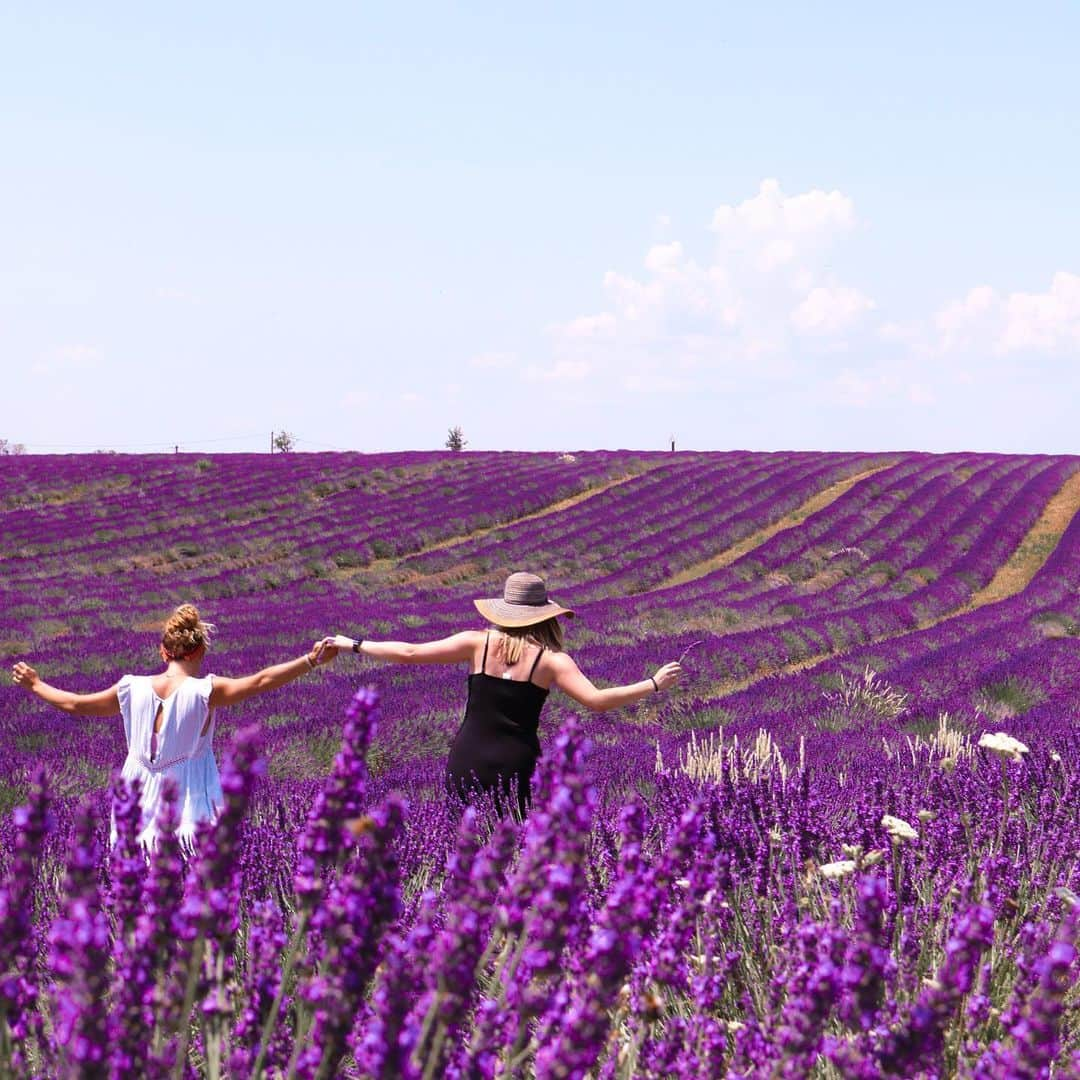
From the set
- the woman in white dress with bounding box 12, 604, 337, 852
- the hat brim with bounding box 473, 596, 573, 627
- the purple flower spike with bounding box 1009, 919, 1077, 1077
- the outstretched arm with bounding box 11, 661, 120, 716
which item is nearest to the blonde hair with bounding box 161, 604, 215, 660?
the woman in white dress with bounding box 12, 604, 337, 852

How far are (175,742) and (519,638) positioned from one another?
126 cm

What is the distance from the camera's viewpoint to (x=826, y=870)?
249 centimetres

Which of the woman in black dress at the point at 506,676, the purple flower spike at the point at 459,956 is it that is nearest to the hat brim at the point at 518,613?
the woman in black dress at the point at 506,676

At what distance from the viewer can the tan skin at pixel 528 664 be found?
400 centimetres

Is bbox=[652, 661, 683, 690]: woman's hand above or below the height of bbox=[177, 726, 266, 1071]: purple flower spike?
below

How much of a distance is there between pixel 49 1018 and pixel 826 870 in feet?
5.30

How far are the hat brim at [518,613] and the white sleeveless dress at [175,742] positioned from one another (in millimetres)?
1034

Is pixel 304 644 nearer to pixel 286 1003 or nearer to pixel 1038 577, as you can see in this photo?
pixel 286 1003

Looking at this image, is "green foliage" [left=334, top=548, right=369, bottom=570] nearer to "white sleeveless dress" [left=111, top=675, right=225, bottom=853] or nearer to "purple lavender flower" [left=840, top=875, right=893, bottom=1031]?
"white sleeveless dress" [left=111, top=675, right=225, bottom=853]

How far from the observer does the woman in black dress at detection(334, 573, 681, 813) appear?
419 cm

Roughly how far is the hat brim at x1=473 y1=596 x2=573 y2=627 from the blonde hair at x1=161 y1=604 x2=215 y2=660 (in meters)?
0.97

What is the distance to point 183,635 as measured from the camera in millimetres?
3838

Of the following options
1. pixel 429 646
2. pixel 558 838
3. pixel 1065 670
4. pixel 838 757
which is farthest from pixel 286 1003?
pixel 1065 670

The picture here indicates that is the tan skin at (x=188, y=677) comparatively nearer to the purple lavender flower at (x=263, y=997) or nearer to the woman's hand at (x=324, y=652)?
the woman's hand at (x=324, y=652)
